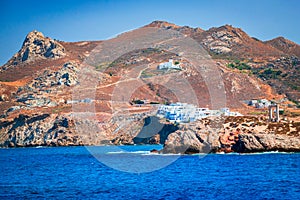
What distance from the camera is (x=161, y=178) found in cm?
4562

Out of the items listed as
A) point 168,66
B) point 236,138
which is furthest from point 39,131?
point 236,138

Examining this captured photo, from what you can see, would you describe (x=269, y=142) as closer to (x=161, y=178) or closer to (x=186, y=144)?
(x=186, y=144)

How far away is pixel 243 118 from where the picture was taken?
73750 millimetres

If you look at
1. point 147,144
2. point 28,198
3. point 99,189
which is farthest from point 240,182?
point 147,144

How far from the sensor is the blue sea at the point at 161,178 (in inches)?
1426

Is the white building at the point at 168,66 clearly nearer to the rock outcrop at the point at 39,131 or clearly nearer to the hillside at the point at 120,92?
the hillside at the point at 120,92

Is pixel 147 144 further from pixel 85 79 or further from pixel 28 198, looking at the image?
pixel 28 198

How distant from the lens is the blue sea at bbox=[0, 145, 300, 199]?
119 ft

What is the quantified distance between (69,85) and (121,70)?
3191 cm

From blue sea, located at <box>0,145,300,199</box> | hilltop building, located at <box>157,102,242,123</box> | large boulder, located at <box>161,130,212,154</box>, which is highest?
hilltop building, located at <box>157,102,242,123</box>

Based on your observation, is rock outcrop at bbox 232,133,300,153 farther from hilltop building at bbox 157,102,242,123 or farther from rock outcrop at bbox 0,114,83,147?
rock outcrop at bbox 0,114,83,147

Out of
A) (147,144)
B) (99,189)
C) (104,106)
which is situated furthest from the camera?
(104,106)

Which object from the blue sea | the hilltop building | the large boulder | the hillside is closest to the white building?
the hillside

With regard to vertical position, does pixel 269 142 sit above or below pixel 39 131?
below
